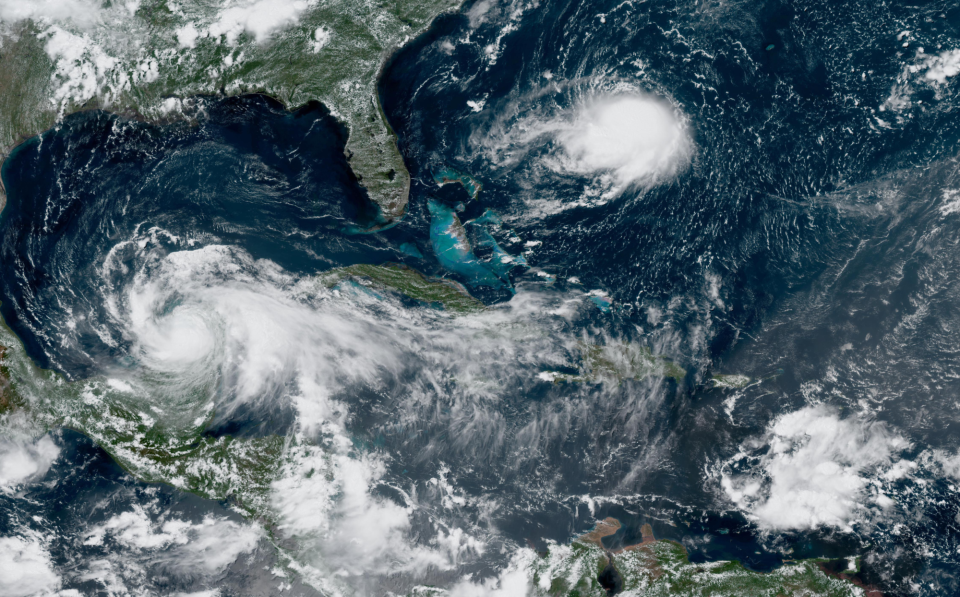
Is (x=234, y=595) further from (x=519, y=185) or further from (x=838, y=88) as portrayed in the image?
(x=838, y=88)

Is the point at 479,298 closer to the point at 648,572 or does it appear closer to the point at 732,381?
the point at 732,381

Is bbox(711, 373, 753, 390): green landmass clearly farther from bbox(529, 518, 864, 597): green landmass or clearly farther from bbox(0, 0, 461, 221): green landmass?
bbox(0, 0, 461, 221): green landmass

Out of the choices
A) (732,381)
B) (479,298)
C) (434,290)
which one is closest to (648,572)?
(732,381)

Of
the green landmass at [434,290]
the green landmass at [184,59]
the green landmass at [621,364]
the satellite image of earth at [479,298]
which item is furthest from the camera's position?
the green landmass at [184,59]

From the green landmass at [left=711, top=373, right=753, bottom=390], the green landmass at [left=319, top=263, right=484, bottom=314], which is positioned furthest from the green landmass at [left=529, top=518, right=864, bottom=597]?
the green landmass at [left=319, top=263, right=484, bottom=314]

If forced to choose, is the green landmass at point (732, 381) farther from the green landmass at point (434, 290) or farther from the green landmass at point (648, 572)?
the green landmass at point (434, 290)

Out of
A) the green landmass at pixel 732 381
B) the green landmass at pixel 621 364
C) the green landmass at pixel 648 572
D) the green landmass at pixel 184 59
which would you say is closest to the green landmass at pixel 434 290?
the green landmass at pixel 184 59

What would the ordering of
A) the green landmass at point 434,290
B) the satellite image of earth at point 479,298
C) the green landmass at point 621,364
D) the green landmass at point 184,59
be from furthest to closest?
the green landmass at point 184,59
the green landmass at point 434,290
the green landmass at point 621,364
the satellite image of earth at point 479,298
